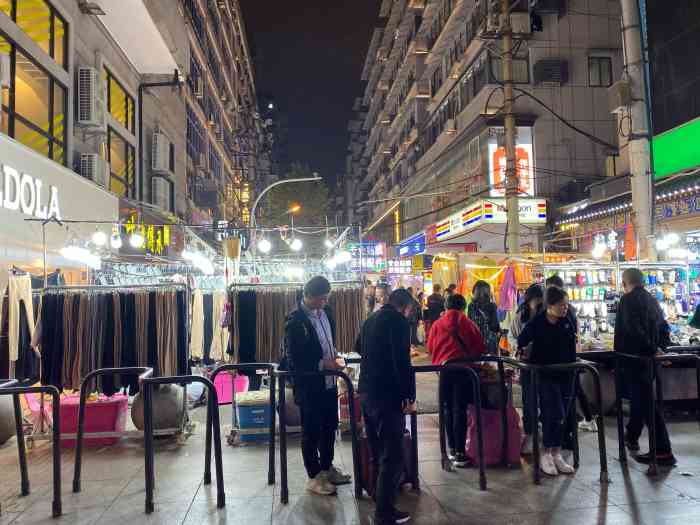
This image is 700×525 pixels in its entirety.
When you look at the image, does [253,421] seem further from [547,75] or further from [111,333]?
[547,75]

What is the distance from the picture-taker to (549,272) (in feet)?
38.0

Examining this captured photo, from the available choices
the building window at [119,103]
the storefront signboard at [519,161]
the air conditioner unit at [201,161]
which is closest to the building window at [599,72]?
the storefront signboard at [519,161]

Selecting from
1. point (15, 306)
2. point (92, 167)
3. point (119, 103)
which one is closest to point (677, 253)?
point (15, 306)

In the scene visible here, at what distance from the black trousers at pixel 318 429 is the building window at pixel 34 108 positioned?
9248 millimetres

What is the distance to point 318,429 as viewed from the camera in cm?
559

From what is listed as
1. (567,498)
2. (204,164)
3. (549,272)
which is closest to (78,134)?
(549,272)

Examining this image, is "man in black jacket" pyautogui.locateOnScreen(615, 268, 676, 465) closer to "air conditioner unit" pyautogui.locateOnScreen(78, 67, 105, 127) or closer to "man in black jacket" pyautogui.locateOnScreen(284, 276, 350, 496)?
"man in black jacket" pyautogui.locateOnScreen(284, 276, 350, 496)

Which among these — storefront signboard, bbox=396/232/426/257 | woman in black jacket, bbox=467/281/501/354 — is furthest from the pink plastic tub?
storefront signboard, bbox=396/232/426/257

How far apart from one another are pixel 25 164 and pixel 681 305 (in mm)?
13086

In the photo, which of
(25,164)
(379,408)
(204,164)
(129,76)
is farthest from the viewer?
(204,164)

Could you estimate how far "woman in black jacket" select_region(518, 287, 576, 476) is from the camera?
586 centimetres

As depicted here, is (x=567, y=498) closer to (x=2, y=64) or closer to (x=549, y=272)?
(x=549, y=272)

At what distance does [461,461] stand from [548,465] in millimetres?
920

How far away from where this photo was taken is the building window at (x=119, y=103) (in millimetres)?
Answer: 17411
